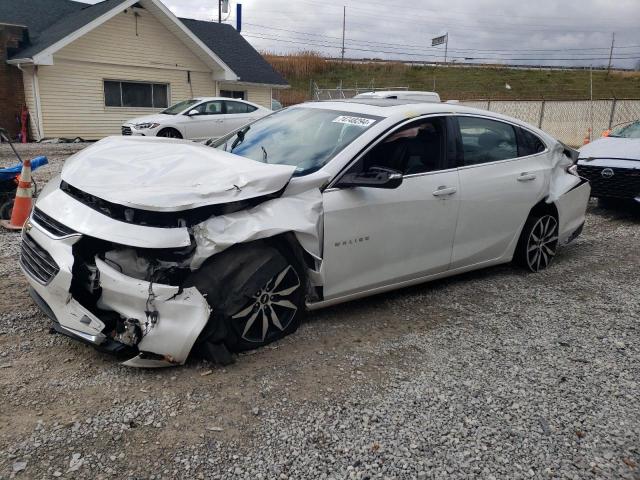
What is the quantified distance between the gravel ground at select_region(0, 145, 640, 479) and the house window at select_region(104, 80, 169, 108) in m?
16.4

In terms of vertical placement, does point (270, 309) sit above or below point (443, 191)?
below

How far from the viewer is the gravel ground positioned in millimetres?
2523

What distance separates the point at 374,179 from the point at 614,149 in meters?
6.24

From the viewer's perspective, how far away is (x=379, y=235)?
3.83 metres

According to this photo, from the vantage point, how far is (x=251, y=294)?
324 centimetres

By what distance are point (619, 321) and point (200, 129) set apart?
12.7 metres

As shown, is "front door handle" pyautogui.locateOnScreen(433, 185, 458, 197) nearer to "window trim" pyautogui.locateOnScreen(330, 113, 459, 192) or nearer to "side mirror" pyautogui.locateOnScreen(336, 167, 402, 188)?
"window trim" pyautogui.locateOnScreen(330, 113, 459, 192)

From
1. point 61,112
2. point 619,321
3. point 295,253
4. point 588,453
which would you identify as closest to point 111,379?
point 295,253

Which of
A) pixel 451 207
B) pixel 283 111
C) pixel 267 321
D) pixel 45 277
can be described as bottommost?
pixel 267 321

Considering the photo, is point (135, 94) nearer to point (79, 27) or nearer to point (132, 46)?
point (132, 46)

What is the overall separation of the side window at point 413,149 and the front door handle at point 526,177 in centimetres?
99

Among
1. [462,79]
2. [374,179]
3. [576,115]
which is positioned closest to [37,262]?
[374,179]

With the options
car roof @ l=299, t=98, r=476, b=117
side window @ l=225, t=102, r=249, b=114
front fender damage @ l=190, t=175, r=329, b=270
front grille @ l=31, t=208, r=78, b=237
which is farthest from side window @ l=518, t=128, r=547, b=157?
side window @ l=225, t=102, r=249, b=114

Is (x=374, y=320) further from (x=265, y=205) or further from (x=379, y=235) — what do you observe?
(x=265, y=205)
